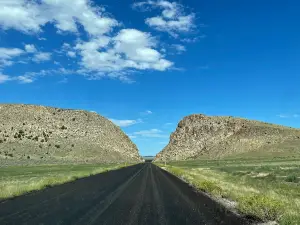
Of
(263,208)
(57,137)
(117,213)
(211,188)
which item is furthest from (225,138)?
(117,213)

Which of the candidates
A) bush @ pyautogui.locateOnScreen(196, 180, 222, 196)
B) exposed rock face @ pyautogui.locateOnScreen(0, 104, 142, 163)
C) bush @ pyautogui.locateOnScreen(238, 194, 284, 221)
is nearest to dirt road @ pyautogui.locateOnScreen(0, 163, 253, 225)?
bush @ pyautogui.locateOnScreen(238, 194, 284, 221)

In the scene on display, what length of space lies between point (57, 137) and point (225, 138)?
64457mm

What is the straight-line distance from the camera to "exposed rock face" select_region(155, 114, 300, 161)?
138750 mm

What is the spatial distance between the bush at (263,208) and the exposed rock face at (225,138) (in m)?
115

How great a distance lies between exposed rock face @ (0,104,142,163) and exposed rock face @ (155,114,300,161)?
2471 cm

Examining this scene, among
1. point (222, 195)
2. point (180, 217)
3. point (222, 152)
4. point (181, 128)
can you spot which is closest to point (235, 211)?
point (180, 217)

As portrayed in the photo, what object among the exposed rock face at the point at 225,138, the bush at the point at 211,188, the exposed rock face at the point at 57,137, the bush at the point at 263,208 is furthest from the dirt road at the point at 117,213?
the exposed rock face at the point at 225,138

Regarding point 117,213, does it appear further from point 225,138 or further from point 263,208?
point 225,138

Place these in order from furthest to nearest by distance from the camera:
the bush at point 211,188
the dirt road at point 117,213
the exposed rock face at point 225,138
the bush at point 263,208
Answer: the exposed rock face at point 225,138, the bush at point 211,188, the bush at point 263,208, the dirt road at point 117,213

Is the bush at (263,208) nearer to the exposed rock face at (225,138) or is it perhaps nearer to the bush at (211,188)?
the bush at (211,188)

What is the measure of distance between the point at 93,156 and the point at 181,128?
71145 millimetres

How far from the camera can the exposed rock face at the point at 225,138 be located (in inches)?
5463

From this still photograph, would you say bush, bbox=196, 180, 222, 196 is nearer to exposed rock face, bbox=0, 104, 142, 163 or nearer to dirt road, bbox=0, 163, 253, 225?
dirt road, bbox=0, 163, 253, 225

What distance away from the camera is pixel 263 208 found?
14914 millimetres
